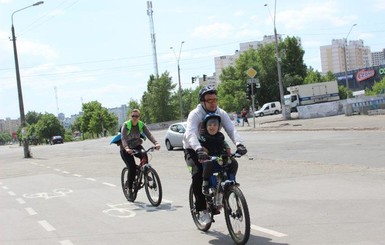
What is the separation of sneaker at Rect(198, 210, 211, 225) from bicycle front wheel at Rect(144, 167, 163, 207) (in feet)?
7.46

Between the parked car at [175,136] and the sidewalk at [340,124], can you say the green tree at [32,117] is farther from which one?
the parked car at [175,136]

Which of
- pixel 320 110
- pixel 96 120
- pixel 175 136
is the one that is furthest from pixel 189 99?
pixel 175 136

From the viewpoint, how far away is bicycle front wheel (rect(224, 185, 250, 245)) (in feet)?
17.4

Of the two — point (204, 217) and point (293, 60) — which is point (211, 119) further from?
point (293, 60)

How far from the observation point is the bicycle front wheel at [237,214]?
532cm

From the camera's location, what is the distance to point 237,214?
548 cm

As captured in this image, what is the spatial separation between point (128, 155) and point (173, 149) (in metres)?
16.6

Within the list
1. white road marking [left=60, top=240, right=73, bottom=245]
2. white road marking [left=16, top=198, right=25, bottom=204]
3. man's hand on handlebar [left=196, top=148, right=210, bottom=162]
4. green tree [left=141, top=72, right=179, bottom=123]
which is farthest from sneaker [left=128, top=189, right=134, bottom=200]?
green tree [left=141, top=72, right=179, bottom=123]

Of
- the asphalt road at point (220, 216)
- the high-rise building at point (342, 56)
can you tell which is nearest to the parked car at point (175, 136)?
the asphalt road at point (220, 216)

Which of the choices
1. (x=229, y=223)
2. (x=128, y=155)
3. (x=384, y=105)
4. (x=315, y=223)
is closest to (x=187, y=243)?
(x=229, y=223)

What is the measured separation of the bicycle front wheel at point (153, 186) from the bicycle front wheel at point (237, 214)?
3.05 metres

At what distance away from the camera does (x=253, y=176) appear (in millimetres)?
11820

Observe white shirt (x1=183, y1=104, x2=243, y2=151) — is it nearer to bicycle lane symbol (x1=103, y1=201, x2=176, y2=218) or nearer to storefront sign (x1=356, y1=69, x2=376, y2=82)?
bicycle lane symbol (x1=103, y1=201, x2=176, y2=218)

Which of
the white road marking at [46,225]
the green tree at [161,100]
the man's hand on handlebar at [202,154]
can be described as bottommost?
the white road marking at [46,225]
